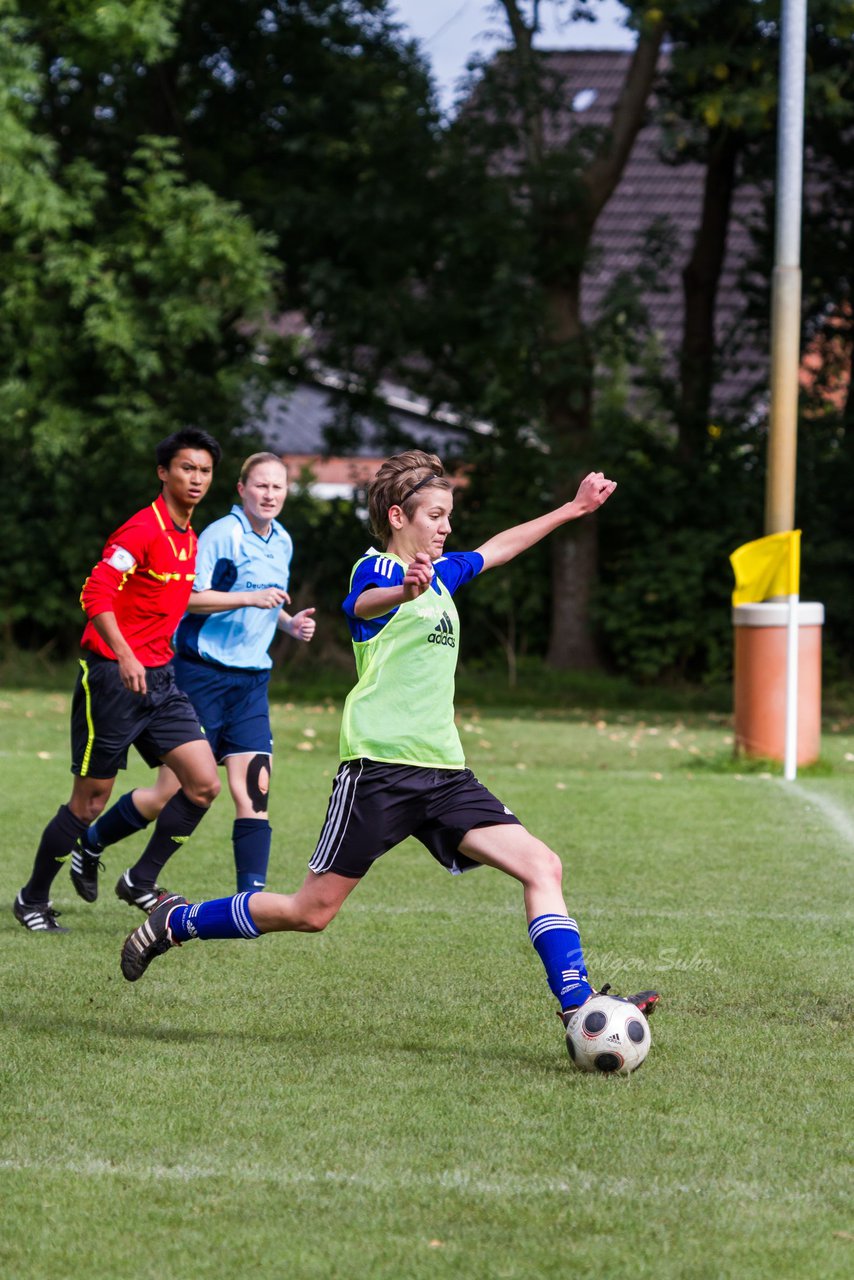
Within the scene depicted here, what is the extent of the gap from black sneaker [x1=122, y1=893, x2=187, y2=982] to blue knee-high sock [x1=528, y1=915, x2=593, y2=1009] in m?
1.19

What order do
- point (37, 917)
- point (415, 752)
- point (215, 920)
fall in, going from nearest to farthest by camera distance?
point (415, 752)
point (215, 920)
point (37, 917)

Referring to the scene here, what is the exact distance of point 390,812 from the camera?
15.9 ft

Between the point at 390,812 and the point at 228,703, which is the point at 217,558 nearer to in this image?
the point at 228,703

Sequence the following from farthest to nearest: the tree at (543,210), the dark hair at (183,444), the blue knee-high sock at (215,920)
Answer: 1. the tree at (543,210)
2. the dark hair at (183,444)
3. the blue knee-high sock at (215,920)

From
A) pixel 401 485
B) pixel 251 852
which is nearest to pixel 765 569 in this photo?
pixel 251 852

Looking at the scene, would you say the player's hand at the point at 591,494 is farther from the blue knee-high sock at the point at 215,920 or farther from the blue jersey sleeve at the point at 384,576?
the blue knee-high sock at the point at 215,920

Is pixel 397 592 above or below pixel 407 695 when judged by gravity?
above

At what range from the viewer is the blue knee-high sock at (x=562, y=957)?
477 centimetres

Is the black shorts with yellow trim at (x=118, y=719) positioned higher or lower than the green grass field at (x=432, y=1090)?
higher

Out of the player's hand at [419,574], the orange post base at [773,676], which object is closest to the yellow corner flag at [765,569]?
the orange post base at [773,676]

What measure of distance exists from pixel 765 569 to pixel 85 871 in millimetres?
6588

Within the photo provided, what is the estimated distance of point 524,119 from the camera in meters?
20.7

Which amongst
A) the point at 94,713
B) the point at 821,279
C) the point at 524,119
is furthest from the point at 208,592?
the point at 821,279

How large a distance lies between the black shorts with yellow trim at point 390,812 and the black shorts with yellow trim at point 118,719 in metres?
1.76
